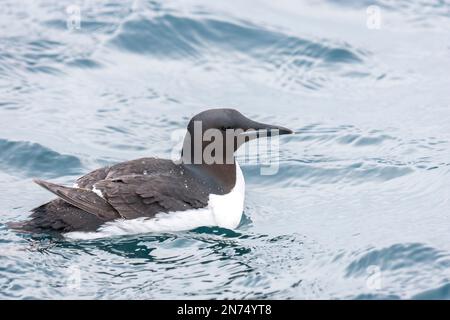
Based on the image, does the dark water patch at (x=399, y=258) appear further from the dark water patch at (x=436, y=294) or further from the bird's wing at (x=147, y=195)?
the bird's wing at (x=147, y=195)

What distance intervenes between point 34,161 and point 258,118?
2707 millimetres

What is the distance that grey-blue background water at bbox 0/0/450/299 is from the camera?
738 centimetres

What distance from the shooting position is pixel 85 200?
25.6 feet

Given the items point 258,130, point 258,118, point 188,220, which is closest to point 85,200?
point 188,220

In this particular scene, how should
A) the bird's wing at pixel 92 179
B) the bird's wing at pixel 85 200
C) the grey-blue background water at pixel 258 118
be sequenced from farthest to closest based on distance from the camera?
the bird's wing at pixel 92 179 → the bird's wing at pixel 85 200 → the grey-blue background water at pixel 258 118

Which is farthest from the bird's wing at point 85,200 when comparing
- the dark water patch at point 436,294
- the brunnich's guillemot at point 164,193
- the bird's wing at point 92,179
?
the dark water patch at point 436,294

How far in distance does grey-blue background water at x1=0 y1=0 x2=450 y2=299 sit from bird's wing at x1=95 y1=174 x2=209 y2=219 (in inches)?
9.7

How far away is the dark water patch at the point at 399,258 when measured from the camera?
7406mm

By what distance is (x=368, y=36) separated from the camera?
13.4 meters

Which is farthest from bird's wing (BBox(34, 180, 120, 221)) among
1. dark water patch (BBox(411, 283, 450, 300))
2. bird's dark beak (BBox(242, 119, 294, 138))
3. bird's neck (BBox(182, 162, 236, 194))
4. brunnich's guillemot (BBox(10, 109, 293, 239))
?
dark water patch (BBox(411, 283, 450, 300))

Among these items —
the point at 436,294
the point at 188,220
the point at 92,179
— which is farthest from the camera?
the point at 92,179

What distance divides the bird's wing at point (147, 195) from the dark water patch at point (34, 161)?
1.98m

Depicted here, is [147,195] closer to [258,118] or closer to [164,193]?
[164,193]

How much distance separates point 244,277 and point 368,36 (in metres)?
6.83
